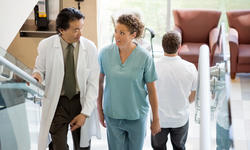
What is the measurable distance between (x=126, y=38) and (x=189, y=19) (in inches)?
165

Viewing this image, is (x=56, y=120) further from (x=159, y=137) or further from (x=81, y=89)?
(x=159, y=137)

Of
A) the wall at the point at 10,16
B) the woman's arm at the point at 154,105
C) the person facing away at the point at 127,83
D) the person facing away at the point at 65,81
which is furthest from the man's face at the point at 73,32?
the woman's arm at the point at 154,105

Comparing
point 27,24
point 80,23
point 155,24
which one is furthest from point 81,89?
point 155,24

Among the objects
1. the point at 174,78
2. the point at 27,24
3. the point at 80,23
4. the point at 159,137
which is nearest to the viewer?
the point at 80,23

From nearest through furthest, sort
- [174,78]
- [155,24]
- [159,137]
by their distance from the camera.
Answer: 1. [174,78]
2. [159,137]
3. [155,24]

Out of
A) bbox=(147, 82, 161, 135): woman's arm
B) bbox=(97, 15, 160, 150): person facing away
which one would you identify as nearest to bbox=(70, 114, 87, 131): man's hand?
bbox=(97, 15, 160, 150): person facing away

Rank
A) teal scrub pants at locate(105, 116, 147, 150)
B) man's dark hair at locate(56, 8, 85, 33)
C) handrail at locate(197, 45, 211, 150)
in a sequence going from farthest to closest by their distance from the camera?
teal scrub pants at locate(105, 116, 147, 150)
man's dark hair at locate(56, 8, 85, 33)
handrail at locate(197, 45, 211, 150)

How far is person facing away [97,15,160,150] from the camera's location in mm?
3223

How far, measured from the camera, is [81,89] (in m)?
3.30

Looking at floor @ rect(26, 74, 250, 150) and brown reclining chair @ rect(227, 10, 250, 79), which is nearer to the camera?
floor @ rect(26, 74, 250, 150)

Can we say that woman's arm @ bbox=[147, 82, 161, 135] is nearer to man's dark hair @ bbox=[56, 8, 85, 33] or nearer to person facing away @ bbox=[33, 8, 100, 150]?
person facing away @ bbox=[33, 8, 100, 150]

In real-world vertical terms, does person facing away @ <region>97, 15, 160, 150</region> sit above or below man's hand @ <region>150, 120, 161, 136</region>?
above

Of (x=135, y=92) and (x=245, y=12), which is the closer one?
(x=135, y=92)

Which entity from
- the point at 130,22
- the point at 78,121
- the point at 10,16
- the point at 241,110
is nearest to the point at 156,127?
the point at 78,121
